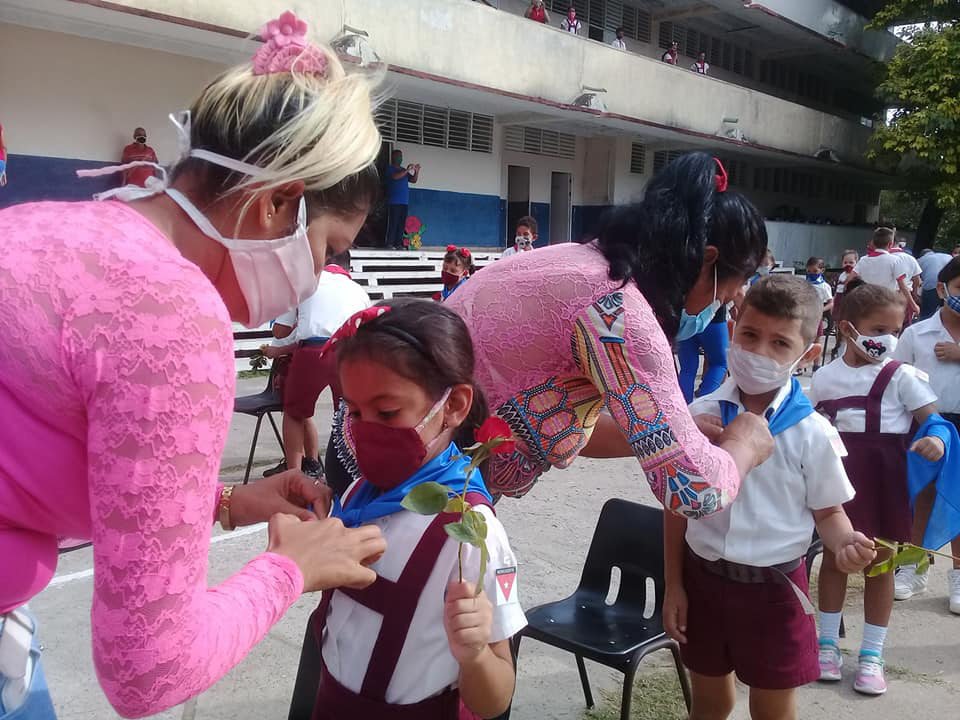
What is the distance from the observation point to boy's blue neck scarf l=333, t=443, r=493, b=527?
1.62m

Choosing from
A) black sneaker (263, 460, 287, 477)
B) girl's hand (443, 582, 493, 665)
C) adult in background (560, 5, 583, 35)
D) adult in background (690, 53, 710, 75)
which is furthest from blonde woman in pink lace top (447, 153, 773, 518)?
adult in background (690, 53, 710, 75)

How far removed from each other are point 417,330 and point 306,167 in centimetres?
58

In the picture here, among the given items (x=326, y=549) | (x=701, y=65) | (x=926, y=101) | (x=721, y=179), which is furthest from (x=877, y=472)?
(x=926, y=101)

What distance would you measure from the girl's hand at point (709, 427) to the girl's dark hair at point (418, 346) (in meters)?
0.64

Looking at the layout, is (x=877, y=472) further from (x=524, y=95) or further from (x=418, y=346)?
(x=524, y=95)

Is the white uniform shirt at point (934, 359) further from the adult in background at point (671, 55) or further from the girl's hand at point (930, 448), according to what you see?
the adult in background at point (671, 55)

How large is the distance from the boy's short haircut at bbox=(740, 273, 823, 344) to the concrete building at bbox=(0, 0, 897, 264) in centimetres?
55

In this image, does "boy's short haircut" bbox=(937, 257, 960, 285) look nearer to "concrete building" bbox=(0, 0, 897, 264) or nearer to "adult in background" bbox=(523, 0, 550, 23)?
"concrete building" bbox=(0, 0, 897, 264)

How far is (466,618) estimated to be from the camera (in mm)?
1362

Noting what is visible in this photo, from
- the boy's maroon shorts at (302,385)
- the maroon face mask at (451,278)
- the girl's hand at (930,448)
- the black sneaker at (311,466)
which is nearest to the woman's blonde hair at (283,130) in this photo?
the girl's hand at (930,448)

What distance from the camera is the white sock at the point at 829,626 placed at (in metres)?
3.30

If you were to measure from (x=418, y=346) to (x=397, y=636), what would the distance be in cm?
57

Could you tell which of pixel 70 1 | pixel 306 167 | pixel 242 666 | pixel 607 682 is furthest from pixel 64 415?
pixel 70 1

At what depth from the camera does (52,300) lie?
960 mm
